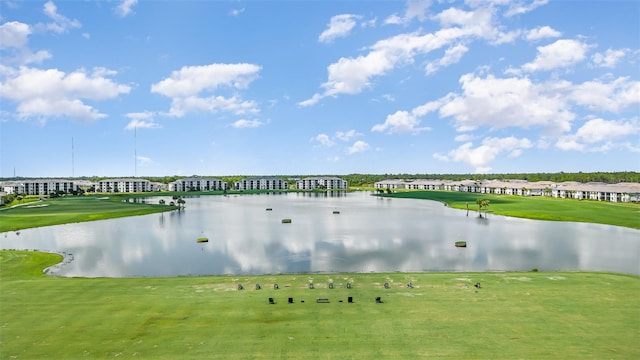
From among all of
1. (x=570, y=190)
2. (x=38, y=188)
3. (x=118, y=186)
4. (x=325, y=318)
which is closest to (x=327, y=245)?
Result: (x=325, y=318)

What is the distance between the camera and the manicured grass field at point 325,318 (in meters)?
20.5

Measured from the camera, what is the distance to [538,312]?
2598 cm

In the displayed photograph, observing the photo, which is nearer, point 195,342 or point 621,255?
point 195,342

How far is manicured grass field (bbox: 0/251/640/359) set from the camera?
2047 centimetres

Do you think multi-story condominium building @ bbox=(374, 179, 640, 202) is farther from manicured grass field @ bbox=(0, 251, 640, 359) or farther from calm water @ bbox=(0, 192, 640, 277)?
manicured grass field @ bbox=(0, 251, 640, 359)

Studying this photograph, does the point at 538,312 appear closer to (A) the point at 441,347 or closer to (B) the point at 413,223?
(A) the point at 441,347

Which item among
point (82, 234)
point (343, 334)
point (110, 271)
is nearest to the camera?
point (343, 334)

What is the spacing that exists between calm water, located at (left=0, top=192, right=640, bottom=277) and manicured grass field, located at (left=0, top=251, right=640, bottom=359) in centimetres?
644

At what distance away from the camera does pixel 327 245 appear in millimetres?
55094

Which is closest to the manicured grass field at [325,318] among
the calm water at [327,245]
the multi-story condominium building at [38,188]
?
the calm water at [327,245]

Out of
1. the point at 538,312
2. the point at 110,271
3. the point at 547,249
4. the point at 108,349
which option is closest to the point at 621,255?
the point at 547,249

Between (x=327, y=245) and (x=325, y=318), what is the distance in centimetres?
3017

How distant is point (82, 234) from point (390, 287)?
176 ft

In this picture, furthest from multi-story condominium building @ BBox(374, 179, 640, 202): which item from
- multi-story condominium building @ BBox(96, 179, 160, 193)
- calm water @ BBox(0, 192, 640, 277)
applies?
multi-story condominium building @ BBox(96, 179, 160, 193)
